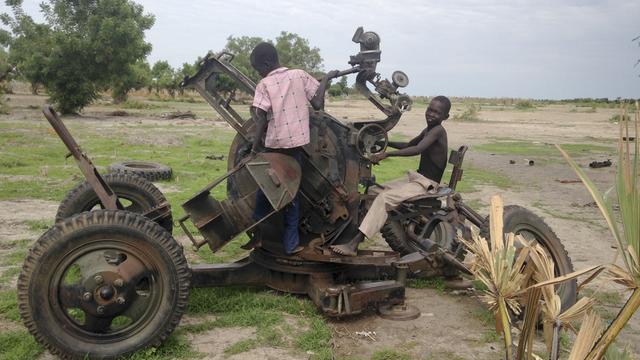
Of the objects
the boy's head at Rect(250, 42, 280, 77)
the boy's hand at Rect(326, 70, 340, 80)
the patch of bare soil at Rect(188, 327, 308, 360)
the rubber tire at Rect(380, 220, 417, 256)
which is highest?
the boy's head at Rect(250, 42, 280, 77)

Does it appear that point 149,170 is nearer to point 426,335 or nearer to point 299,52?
point 426,335

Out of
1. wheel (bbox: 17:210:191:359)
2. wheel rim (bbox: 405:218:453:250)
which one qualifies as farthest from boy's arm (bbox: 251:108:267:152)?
wheel rim (bbox: 405:218:453:250)

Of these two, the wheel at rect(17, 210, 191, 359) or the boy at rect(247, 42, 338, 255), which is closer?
the wheel at rect(17, 210, 191, 359)

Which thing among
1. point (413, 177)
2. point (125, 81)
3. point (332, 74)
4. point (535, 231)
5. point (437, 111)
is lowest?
point (535, 231)

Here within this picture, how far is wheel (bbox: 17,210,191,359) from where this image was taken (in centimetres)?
358

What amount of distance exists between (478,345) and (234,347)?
193 cm

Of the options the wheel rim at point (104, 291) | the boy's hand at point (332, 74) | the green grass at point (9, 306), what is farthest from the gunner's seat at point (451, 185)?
the green grass at point (9, 306)

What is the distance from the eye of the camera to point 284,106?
14.9ft

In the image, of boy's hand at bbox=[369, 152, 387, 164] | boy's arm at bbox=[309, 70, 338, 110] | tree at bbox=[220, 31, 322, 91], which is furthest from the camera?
tree at bbox=[220, 31, 322, 91]

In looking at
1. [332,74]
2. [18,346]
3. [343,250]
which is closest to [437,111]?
[332,74]

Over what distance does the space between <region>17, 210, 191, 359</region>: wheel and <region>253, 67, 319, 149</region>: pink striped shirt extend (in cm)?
129

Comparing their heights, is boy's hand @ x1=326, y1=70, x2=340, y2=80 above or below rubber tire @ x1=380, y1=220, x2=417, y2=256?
above

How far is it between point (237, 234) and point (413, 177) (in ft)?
6.08

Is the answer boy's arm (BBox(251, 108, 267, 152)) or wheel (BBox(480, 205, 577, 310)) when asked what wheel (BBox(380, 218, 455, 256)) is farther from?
boy's arm (BBox(251, 108, 267, 152))
